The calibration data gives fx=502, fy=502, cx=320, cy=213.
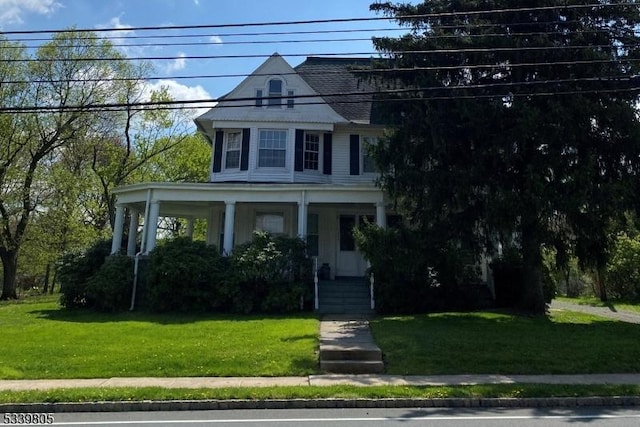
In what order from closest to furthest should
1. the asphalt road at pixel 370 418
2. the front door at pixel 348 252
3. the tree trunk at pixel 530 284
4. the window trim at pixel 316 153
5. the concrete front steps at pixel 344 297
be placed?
the asphalt road at pixel 370 418 → the tree trunk at pixel 530 284 → the concrete front steps at pixel 344 297 → the front door at pixel 348 252 → the window trim at pixel 316 153

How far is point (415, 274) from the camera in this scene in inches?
598

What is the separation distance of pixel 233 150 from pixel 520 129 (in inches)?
460

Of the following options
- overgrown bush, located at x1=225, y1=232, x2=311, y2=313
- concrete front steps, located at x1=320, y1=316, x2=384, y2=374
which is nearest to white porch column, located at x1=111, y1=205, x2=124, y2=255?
overgrown bush, located at x1=225, y1=232, x2=311, y2=313

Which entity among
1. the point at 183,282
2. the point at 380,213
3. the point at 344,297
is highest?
the point at 380,213

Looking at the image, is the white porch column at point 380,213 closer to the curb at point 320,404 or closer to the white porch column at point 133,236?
the white porch column at point 133,236

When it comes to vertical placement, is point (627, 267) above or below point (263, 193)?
below

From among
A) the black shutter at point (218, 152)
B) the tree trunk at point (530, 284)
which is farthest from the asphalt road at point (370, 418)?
the black shutter at point (218, 152)

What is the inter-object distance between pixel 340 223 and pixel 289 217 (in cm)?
206

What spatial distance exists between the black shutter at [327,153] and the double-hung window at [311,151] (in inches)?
9.8

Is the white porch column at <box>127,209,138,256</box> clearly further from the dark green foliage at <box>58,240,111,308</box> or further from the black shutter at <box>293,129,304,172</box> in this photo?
the black shutter at <box>293,129,304,172</box>

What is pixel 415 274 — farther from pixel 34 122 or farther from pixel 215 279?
pixel 34 122

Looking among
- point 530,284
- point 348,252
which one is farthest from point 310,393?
point 348,252

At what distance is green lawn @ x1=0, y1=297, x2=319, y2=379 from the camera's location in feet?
30.7

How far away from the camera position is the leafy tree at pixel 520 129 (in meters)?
12.6
